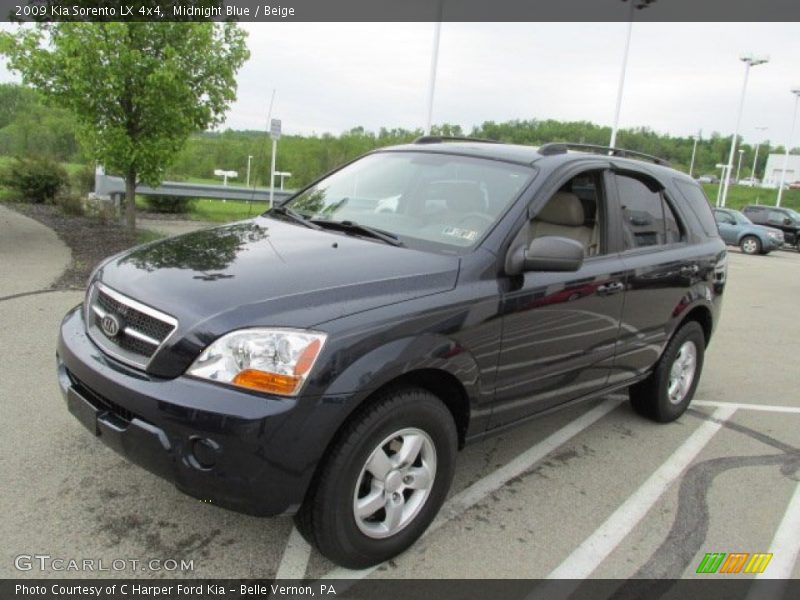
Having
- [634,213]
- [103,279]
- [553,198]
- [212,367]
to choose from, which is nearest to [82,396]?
[103,279]

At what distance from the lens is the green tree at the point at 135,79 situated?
8.57m

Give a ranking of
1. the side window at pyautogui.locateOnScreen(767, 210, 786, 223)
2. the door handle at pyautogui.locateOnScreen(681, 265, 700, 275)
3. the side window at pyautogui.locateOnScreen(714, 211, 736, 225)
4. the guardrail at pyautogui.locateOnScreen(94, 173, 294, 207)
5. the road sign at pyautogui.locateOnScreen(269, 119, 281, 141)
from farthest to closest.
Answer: the side window at pyautogui.locateOnScreen(767, 210, 786, 223)
the side window at pyautogui.locateOnScreen(714, 211, 736, 225)
the guardrail at pyautogui.locateOnScreen(94, 173, 294, 207)
the road sign at pyautogui.locateOnScreen(269, 119, 281, 141)
the door handle at pyautogui.locateOnScreen(681, 265, 700, 275)

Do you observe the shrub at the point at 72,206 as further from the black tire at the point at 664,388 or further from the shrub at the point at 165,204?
the black tire at the point at 664,388

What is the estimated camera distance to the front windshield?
3344mm

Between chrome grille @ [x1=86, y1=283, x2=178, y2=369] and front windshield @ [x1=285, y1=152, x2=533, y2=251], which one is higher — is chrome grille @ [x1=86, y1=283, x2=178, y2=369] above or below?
below

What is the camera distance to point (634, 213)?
417cm

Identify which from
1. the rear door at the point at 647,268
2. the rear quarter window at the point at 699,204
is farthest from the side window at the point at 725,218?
the rear door at the point at 647,268

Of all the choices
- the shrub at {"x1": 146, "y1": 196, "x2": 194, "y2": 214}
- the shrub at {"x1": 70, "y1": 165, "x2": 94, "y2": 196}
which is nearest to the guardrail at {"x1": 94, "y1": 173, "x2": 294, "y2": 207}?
the shrub at {"x1": 146, "y1": 196, "x2": 194, "y2": 214}

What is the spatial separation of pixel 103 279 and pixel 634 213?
10.3 ft

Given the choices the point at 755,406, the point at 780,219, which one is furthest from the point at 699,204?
A: the point at 780,219

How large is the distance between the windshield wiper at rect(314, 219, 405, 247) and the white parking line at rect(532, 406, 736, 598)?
66.6 inches

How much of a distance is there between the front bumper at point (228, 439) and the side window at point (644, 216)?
2.51 m

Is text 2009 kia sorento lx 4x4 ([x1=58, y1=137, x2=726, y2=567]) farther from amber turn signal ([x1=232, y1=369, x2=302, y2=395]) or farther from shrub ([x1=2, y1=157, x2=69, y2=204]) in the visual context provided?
shrub ([x1=2, y1=157, x2=69, y2=204])

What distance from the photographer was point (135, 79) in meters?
8.80
